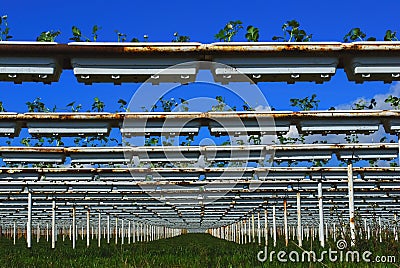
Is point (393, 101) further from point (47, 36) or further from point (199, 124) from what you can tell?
point (47, 36)

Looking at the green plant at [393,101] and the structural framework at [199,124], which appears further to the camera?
the green plant at [393,101]

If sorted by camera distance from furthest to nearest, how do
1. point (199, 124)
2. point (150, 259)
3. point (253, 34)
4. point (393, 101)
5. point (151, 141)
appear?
1. point (151, 141)
2. point (393, 101)
3. point (199, 124)
4. point (150, 259)
5. point (253, 34)

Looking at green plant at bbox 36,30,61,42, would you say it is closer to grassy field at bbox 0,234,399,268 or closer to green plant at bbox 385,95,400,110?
grassy field at bbox 0,234,399,268

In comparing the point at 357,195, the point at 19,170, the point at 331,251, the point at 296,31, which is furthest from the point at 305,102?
the point at 357,195

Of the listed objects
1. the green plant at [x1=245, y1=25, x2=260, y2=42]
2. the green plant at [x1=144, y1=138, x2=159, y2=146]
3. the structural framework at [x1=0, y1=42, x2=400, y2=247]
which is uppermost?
the green plant at [x1=144, y1=138, x2=159, y2=146]

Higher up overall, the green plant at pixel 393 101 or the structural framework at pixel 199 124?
the green plant at pixel 393 101

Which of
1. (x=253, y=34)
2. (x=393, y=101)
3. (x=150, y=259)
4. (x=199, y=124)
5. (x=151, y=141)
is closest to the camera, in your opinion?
(x=253, y=34)

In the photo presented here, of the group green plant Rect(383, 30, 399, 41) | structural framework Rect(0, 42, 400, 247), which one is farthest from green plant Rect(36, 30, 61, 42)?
green plant Rect(383, 30, 399, 41)

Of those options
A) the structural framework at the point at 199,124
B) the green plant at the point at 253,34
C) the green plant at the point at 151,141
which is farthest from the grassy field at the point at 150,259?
the green plant at the point at 151,141

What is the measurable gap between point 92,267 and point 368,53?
3832 mm

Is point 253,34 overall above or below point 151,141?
below

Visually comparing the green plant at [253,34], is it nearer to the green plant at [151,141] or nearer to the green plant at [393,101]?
the green plant at [393,101]

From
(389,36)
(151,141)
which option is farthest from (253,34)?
(151,141)

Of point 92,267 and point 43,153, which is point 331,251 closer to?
point 92,267
